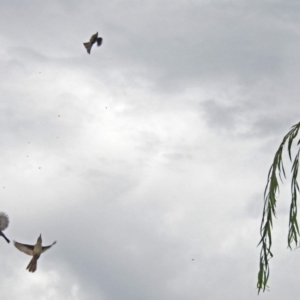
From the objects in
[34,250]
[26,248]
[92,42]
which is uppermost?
[92,42]

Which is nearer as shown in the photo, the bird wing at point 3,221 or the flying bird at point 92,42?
the bird wing at point 3,221

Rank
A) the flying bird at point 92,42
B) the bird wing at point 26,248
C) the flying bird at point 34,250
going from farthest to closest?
the flying bird at point 92,42, the bird wing at point 26,248, the flying bird at point 34,250

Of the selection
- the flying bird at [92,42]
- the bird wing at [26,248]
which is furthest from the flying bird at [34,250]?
the flying bird at [92,42]

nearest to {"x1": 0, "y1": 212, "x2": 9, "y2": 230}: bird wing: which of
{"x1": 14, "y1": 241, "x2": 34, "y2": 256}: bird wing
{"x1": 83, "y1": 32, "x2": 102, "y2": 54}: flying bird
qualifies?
{"x1": 14, "y1": 241, "x2": 34, "y2": 256}: bird wing

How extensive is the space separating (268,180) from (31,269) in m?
21.1

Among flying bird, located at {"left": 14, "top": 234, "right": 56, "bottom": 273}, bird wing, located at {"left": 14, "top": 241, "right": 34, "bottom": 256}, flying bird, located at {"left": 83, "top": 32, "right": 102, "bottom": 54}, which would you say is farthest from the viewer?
flying bird, located at {"left": 83, "top": 32, "right": 102, "bottom": 54}

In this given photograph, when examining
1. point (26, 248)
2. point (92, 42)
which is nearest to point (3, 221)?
point (26, 248)

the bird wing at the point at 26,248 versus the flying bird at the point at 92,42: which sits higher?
the flying bird at the point at 92,42

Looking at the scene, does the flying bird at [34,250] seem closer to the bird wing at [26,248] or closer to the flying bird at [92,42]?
the bird wing at [26,248]

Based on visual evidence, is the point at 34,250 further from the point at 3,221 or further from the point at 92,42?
the point at 92,42

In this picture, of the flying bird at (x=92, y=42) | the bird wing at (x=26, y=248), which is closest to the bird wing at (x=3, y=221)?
the bird wing at (x=26, y=248)

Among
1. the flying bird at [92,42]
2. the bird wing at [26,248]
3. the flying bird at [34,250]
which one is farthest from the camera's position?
the flying bird at [92,42]

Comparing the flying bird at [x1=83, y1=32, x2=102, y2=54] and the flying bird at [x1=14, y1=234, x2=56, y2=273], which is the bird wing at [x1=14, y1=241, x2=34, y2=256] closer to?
the flying bird at [x1=14, y1=234, x2=56, y2=273]

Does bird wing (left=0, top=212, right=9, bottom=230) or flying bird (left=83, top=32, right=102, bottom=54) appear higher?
flying bird (left=83, top=32, right=102, bottom=54)
